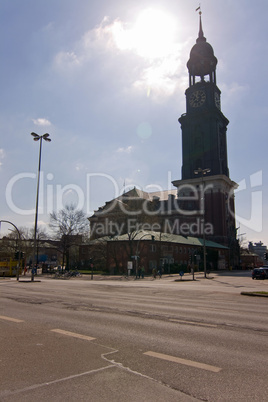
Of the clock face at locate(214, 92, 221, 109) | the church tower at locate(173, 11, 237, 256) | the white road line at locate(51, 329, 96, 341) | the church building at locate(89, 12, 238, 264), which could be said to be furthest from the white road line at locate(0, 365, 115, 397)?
the clock face at locate(214, 92, 221, 109)

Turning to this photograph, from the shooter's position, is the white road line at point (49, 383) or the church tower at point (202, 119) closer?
the white road line at point (49, 383)

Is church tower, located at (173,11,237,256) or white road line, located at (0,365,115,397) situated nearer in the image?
white road line, located at (0,365,115,397)

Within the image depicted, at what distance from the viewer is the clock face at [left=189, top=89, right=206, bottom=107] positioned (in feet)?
278

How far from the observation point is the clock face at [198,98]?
278 ft

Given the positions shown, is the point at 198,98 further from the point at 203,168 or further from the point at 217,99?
the point at 203,168

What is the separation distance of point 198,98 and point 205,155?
625 inches

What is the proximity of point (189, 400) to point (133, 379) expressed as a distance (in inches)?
37.0

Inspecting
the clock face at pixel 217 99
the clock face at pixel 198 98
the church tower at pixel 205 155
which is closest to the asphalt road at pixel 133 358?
the church tower at pixel 205 155

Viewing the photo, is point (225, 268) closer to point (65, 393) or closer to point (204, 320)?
point (204, 320)

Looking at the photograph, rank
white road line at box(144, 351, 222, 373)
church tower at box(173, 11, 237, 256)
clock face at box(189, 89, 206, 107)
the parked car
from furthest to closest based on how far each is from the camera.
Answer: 1. clock face at box(189, 89, 206, 107)
2. church tower at box(173, 11, 237, 256)
3. the parked car
4. white road line at box(144, 351, 222, 373)

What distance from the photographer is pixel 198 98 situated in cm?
8525

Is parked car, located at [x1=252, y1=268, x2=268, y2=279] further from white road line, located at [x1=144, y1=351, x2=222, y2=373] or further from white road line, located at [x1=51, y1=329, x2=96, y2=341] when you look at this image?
white road line, located at [x1=144, y1=351, x2=222, y2=373]

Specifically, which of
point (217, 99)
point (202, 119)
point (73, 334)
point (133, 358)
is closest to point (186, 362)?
point (133, 358)

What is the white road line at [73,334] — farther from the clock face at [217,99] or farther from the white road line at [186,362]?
the clock face at [217,99]
